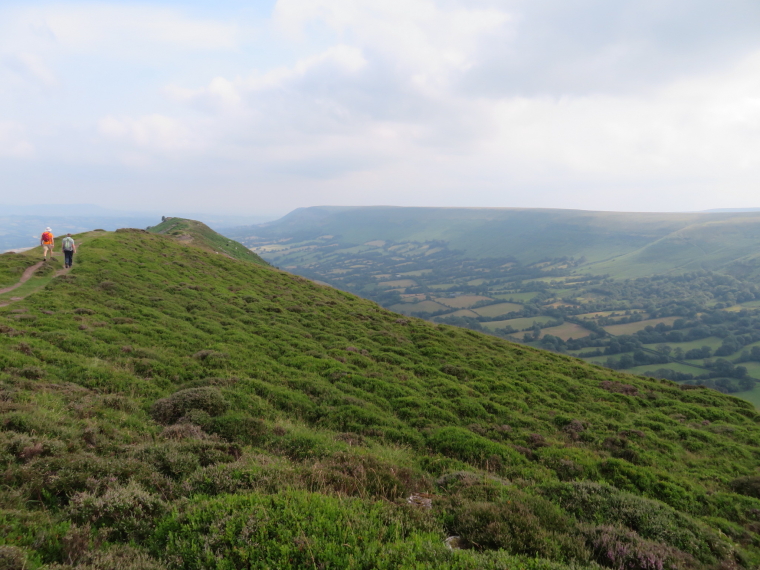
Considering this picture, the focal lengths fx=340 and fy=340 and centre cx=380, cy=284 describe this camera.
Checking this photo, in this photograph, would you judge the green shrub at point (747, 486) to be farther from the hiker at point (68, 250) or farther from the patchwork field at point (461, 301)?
the patchwork field at point (461, 301)

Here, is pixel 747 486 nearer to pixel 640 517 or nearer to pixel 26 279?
pixel 640 517

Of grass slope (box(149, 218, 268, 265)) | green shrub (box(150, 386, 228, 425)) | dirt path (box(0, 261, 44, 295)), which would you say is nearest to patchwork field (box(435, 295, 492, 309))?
grass slope (box(149, 218, 268, 265))

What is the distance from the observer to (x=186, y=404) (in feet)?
38.4

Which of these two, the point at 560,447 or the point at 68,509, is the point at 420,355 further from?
the point at 68,509

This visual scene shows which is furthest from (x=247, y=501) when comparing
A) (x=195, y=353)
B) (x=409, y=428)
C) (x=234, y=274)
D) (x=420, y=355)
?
(x=234, y=274)

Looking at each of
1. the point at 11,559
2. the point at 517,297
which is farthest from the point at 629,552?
the point at 517,297

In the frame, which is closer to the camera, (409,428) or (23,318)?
(409,428)

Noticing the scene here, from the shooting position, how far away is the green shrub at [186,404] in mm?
11203

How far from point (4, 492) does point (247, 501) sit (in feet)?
13.1

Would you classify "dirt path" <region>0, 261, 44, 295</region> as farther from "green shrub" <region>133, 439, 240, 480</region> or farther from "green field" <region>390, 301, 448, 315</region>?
"green field" <region>390, 301, 448, 315</region>

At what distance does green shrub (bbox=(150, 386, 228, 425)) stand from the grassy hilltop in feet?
0.23

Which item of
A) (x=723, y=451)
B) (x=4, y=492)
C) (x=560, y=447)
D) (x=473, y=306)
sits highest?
(x=4, y=492)

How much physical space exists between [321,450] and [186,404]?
5353 millimetres

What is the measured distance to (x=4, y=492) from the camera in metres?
5.73
